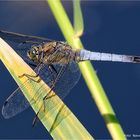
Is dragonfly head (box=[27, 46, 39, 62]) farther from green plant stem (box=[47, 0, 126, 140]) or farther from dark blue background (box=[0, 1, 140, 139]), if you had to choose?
dark blue background (box=[0, 1, 140, 139])

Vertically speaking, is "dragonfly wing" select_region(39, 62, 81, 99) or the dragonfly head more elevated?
the dragonfly head

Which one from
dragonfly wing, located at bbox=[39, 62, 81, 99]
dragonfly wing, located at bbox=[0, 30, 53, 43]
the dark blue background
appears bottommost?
the dark blue background

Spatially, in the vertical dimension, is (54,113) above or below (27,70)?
below

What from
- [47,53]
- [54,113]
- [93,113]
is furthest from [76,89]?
[54,113]

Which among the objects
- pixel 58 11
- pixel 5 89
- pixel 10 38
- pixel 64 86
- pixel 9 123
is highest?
pixel 58 11

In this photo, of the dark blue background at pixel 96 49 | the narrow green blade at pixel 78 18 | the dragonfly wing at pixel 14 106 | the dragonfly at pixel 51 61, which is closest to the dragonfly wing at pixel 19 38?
the dragonfly at pixel 51 61

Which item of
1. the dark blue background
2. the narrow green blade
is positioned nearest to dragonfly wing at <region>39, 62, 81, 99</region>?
the narrow green blade

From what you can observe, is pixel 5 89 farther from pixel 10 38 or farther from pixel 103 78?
pixel 10 38
